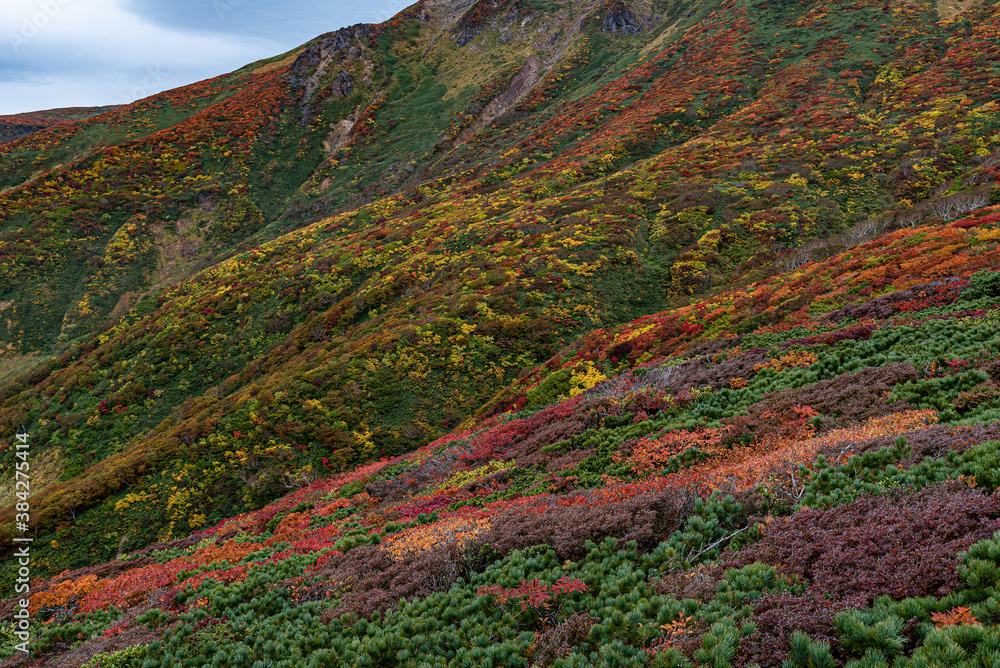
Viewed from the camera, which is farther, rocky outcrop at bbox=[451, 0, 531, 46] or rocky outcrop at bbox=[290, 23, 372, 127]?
rocky outcrop at bbox=[451, 0, 531, 46]

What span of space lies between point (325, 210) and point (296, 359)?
162ft

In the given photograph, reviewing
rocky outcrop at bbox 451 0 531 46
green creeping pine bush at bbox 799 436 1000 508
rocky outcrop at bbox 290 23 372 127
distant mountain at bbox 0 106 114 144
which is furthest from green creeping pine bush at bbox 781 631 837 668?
distant mountain at bbox 0 106 114 144

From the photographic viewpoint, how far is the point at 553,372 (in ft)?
88.9

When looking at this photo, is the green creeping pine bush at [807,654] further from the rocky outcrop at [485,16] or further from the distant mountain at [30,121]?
the distant mountain at [30,121]

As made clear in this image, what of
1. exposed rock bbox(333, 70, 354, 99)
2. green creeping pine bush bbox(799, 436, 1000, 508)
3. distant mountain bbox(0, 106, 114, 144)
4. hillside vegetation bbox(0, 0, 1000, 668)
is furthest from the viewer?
distant mountain bbox(0, 106, 114, 144)

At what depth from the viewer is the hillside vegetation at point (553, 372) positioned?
7719 millimetres

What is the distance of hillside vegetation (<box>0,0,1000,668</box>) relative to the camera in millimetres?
7719

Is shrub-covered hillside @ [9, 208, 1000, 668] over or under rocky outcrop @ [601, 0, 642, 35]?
under

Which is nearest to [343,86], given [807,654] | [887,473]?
[887,473]

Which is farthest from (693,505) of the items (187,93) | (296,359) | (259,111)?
(187,93)

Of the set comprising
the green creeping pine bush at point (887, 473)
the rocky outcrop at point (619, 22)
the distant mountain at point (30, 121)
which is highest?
the distant mountain at point (30, 121)

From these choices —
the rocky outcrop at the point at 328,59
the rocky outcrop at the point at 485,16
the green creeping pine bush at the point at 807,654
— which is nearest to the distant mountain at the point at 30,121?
the rocky outcrop at the point at 328,59

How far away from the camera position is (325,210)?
78.5 meters

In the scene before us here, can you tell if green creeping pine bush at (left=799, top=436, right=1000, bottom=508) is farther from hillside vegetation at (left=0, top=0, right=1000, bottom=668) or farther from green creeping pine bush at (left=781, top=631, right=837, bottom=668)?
green creeping pine bush at (left=781, top=631, right=837, bottom=668)
